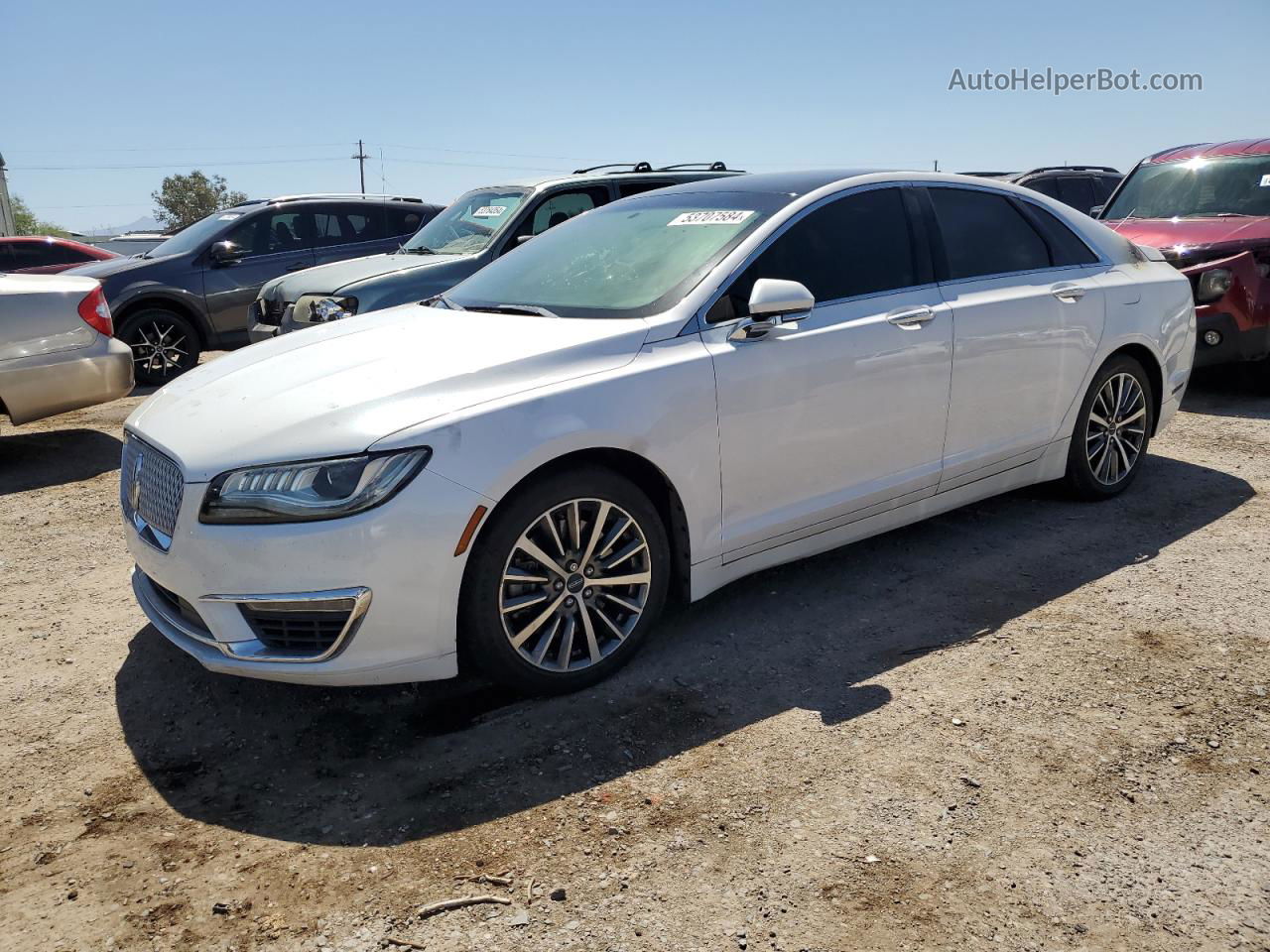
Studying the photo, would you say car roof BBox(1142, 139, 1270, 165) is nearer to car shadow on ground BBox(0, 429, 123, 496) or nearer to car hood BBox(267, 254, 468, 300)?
car hood BBox(267, 254, 468, 300)

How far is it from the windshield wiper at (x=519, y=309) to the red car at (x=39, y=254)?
1121 centimetres

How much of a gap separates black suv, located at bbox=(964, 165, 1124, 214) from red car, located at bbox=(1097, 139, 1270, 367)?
5969 mm

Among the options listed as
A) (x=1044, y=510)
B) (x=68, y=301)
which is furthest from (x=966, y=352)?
(x=68, y=301)

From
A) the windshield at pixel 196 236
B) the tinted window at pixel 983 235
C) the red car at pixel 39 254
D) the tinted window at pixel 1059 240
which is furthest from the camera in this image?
the red car at pixel 39 254

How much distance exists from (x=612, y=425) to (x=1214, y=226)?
6887 mm

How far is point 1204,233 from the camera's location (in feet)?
26.9

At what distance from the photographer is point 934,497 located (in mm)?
4645

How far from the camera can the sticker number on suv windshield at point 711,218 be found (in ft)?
13.9

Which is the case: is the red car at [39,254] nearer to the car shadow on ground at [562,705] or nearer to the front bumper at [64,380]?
the front bumper at [64,380]

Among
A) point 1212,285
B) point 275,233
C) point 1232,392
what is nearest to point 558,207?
point 275,233

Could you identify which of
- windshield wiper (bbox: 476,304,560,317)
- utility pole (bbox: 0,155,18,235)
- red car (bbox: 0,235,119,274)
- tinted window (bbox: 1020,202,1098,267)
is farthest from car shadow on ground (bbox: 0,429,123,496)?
utility pole (bbox: 0,155,18,235)

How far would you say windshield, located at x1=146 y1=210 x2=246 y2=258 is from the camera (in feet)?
35.7

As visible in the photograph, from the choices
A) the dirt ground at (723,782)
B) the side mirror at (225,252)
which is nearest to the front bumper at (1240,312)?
the dirt ground at (723,782)

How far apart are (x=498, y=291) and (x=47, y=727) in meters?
2.36
